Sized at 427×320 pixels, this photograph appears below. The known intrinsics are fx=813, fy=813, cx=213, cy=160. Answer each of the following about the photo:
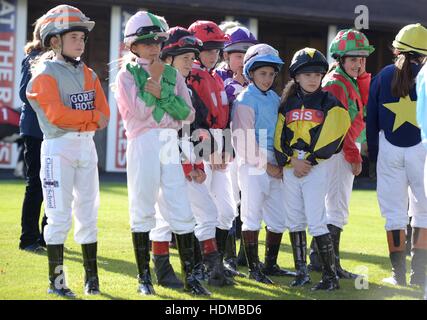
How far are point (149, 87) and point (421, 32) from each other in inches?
89.0

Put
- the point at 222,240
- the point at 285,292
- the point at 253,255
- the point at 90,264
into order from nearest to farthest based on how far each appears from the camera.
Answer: the point at 90,264, the point at 285,292, the point at 253,255, the point at 222,240

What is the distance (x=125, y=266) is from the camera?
23.0ft

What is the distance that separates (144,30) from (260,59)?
110 cm

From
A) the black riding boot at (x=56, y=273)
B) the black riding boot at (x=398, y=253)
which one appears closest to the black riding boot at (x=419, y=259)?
the black riding boot at (x=398, y=253)

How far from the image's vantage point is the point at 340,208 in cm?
698

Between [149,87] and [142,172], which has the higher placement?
[149,87]

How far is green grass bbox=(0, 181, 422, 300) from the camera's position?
5.93 m

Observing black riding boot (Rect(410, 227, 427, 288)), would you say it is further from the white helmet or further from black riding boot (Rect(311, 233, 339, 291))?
the white helmet

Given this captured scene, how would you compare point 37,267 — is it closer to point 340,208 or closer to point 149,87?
point 149,87

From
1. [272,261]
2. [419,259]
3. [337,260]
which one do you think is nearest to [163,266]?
[272,261]

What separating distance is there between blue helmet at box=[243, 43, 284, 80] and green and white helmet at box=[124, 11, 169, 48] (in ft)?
3.03

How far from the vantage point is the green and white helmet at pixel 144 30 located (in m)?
5.86

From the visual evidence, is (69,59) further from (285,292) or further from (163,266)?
(285,292)
